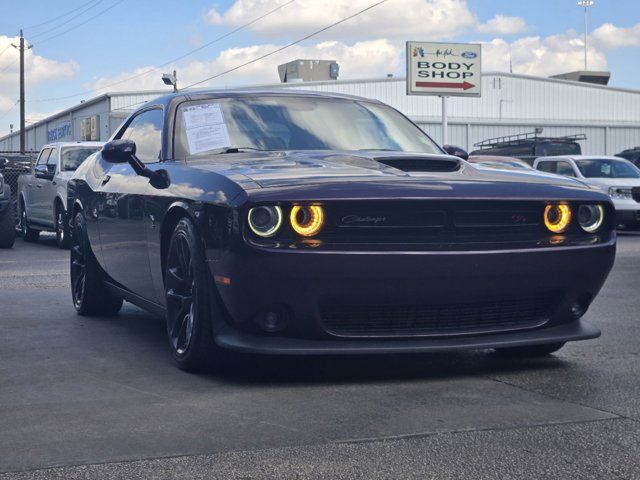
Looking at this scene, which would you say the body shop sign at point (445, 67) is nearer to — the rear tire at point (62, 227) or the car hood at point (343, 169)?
the rear tire at point (62, 227)

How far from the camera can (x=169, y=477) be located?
11.2 feet

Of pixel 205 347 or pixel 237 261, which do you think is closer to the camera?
pixel 237 261

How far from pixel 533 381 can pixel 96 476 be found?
223cm

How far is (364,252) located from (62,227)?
39.2 feet

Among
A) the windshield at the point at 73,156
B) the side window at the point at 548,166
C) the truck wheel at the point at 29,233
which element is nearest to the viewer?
the windshield at the point at 73,156

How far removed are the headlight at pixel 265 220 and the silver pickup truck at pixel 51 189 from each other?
11415 mm

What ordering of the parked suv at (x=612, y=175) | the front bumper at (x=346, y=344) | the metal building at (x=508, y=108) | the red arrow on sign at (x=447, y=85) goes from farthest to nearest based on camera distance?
1. the metal building at (x=508, y=108)
2. the red arrow on sign at (x=447, y=85)
3. the parked suv at (x=612, y=175)
4. the front bumper at (x=346, y=344)

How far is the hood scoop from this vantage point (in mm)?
5203

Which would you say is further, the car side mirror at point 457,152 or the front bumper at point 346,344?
the car side mirror at point 457,152

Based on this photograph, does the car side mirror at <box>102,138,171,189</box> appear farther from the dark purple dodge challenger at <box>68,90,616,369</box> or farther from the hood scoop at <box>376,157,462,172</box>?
the hood scoop at <box>376,157,462,172</box>

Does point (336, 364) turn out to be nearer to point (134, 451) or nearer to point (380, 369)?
point (380, 369)

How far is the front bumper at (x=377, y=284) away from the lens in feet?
14.9

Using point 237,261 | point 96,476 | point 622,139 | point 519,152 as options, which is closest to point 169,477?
point 96,476

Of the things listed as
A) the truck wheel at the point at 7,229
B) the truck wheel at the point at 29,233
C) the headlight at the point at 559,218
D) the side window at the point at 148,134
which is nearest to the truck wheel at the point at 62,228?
the truck wheel at the point at 7,229
